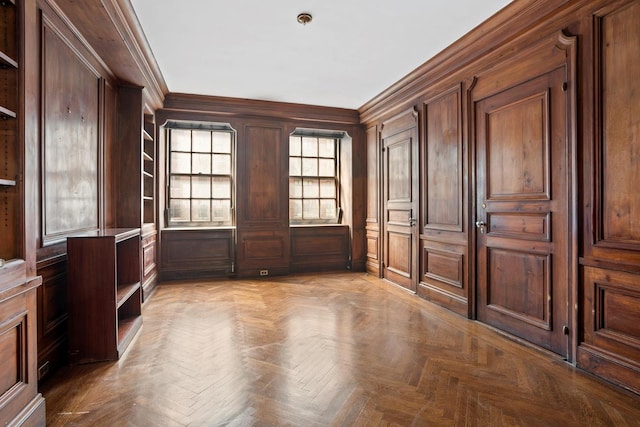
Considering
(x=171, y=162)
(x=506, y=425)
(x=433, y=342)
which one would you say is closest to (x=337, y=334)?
(x=433, y=342)

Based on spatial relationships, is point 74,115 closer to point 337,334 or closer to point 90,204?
point 90,204

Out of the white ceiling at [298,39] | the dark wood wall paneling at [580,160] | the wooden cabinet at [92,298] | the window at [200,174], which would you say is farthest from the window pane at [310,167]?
the wooden cabinet at [92,298]

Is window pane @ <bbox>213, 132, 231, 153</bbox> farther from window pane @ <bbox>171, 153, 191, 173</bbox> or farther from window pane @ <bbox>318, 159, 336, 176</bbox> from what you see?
window pane @ <bbox>318, 159, 336, 176</bbox>

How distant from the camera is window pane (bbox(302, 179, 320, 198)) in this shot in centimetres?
609

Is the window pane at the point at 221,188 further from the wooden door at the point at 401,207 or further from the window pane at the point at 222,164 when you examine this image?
the wooden door at the point at 401,207

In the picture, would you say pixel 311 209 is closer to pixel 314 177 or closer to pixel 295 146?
pixel 314 177

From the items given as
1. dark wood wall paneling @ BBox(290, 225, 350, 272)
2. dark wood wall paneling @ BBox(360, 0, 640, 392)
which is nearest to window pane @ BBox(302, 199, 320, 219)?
dark wood wall paneling @ BBox(290, 225, 350, 272)

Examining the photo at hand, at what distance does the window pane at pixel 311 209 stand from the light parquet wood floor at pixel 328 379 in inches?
106

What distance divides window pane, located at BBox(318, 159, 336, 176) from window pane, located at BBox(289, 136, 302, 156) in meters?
0.42

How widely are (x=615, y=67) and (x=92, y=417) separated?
3.78 m

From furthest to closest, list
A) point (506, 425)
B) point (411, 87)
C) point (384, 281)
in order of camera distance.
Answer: point (384, 281), point (411, 87), point (506, 425)

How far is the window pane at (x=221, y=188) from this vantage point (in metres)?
5.57

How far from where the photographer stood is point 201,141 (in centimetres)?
552

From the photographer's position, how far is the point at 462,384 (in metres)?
2.20
